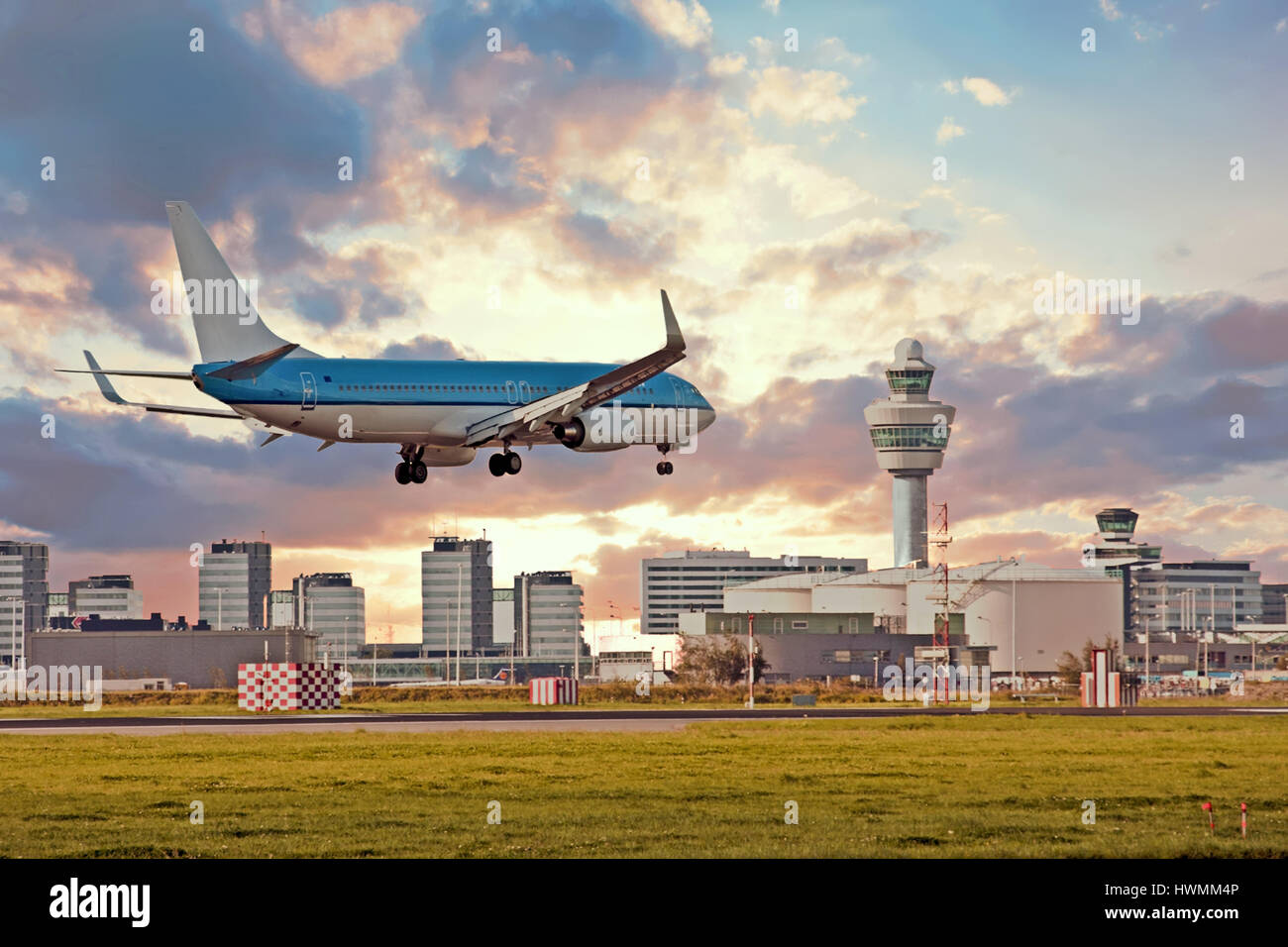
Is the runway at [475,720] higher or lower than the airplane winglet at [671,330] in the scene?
lower

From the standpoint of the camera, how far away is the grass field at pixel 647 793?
33.7m

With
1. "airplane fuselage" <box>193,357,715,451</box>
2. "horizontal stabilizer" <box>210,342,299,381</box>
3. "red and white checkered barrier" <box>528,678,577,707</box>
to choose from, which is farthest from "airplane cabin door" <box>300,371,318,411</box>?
"red and white checkered barrier" <box>528,678,577,707</box>

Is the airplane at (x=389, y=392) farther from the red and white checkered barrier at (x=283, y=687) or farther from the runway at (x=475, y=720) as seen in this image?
the red and white checkered barrier at (x=283, y=687)

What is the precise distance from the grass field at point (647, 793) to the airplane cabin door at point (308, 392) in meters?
13.6

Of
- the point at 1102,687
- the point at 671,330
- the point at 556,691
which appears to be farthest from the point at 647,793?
the point at 1102,687

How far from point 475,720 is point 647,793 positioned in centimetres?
4043

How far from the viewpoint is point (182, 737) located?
6750cm

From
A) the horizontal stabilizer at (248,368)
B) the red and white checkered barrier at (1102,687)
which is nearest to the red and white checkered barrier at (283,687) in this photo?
the horizontal stabilizer at (248,368)

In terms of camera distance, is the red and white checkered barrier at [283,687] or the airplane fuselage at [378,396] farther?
the red and white checkered barrier at [283,687]

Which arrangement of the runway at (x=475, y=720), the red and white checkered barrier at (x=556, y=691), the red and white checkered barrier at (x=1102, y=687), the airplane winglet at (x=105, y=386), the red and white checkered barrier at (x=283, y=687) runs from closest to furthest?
the airplane winglet at (x=105, y=386)
the runway at (x=475, y=720)
the red and white checkered barrier at (x=283, y=687)
the red and white checkered barrier at (x=556, y=691)
the red and white checkered barrier at (x=1102, y=687)

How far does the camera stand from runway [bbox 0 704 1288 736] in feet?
244

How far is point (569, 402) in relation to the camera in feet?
206

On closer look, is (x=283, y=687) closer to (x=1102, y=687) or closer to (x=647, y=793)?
(x=647, y=793)
